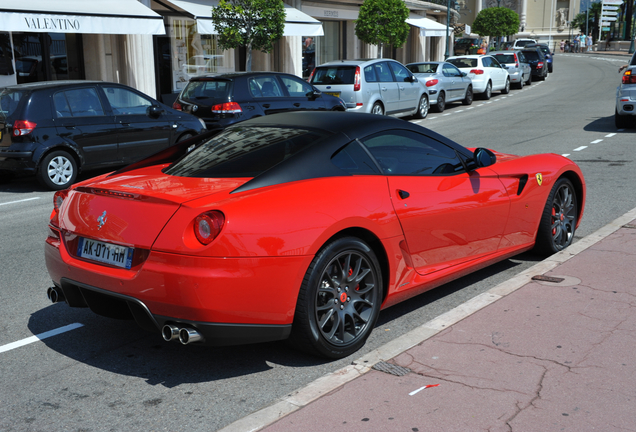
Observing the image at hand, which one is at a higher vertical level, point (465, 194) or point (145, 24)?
point (145, 24)

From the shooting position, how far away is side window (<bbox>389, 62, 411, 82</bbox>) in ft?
62.4

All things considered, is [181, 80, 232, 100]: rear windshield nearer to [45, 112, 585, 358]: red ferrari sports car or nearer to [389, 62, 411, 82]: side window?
[389, 62, 411, 82]: side window

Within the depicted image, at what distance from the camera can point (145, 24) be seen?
55.3 feet

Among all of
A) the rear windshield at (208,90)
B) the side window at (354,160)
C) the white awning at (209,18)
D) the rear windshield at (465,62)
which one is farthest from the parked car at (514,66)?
the side window at (354,160)

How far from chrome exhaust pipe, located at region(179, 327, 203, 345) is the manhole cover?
980mm

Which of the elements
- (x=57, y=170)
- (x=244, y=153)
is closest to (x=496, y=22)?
(x=57, y=170)

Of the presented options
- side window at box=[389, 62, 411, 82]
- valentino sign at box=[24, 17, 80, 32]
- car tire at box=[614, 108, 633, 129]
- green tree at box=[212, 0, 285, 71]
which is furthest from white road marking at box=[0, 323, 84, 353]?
green tree at box=[212, 0, 285, 71]

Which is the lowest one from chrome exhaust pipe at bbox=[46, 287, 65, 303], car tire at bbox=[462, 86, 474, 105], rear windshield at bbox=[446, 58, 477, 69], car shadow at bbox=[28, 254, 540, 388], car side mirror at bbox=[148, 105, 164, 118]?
car shadow at bbox=[28, 254, 540, 388]

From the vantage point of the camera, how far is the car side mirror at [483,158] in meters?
5.12

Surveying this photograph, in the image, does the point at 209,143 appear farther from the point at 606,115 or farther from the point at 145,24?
the point at 606,115

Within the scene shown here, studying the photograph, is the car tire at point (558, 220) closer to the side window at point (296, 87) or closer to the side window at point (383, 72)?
the side window at point (296, 87)

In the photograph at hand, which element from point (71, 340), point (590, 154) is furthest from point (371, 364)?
point (590, 154)

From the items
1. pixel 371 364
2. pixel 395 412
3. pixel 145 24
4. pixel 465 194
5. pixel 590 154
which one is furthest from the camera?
pixel 145 24

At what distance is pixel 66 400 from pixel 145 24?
14.7m
